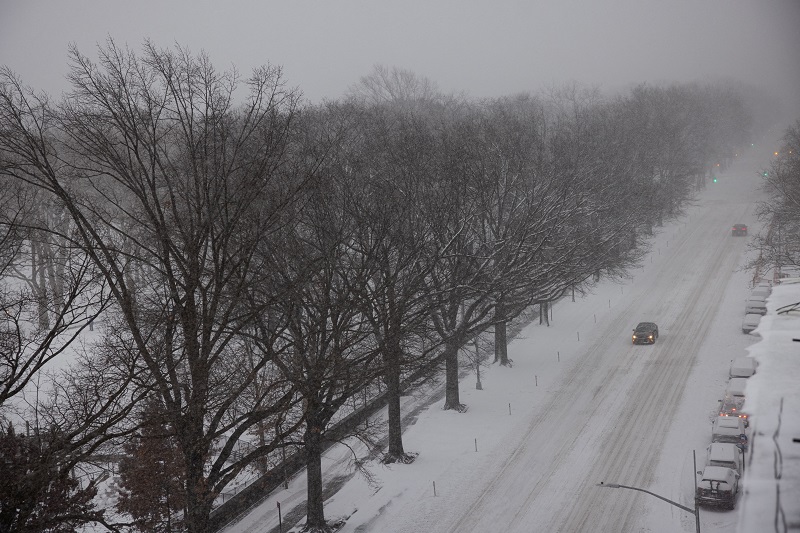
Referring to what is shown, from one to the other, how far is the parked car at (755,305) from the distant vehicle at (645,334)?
5939 mm

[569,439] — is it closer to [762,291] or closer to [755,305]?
[755,305]

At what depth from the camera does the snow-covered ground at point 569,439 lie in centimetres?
1952

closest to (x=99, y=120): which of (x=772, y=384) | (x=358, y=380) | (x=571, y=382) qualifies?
(x=358, y=380)

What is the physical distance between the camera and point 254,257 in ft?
66.3

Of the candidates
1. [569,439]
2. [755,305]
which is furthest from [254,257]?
[755,305]

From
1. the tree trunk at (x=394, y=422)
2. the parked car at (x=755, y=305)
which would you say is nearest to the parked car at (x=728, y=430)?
the tree trunk at (x=394, y=422)

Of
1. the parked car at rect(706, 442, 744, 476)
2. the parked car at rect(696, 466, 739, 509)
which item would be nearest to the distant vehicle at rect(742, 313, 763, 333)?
the parked car at rect(706, 442, 744, 476)

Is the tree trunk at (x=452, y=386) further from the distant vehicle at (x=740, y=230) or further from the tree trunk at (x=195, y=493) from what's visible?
the distant vehicle at (x=740, y=230)

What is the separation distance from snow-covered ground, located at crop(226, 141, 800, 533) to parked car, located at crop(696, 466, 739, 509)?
441 mm

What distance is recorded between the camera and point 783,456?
10.4 feet

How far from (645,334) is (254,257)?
23763mm

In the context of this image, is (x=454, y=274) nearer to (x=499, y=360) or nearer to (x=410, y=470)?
(x=410, y=470)

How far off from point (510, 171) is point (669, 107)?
57.9 meters

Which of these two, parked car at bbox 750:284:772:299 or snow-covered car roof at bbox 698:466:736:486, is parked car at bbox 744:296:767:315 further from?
snow-covered car roof at bbox 698:466:736:486
